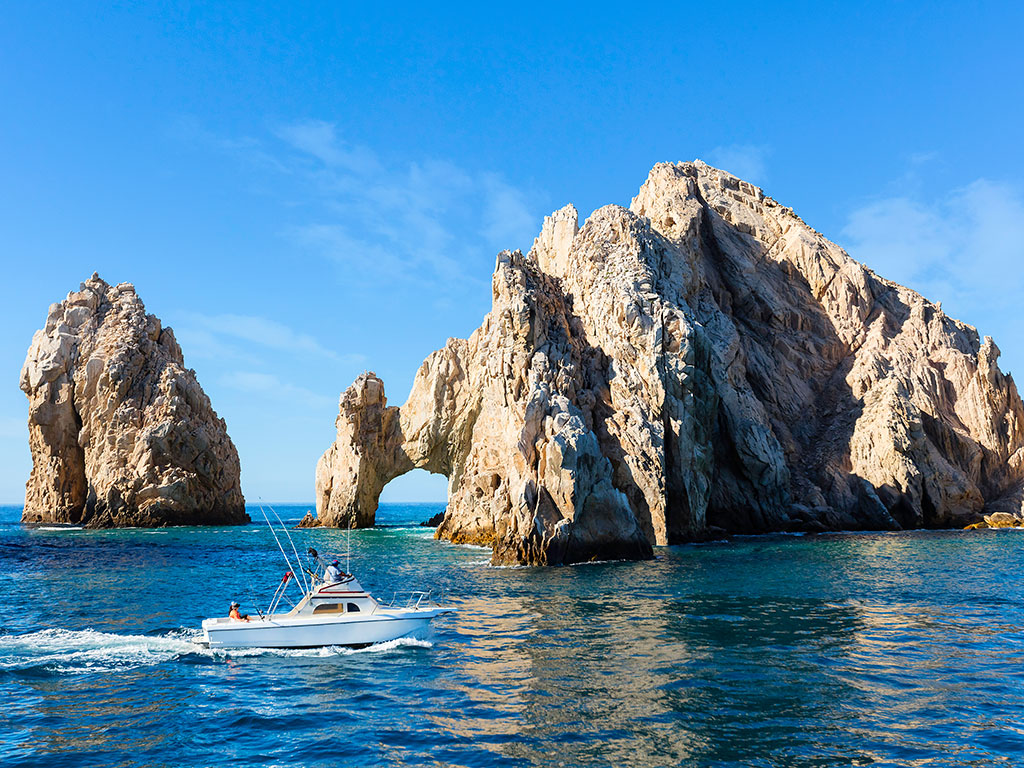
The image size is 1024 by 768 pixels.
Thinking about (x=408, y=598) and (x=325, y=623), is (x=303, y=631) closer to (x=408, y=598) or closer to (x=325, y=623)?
(x=325, y=623)

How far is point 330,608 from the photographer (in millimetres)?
23953

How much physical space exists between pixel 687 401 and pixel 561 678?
44.4m

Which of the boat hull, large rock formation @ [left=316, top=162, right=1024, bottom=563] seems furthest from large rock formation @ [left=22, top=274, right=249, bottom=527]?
the boat hull

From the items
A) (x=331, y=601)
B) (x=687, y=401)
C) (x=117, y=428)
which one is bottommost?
(x=331, y=601)

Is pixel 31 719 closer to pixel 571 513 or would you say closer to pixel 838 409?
pixel 571 513

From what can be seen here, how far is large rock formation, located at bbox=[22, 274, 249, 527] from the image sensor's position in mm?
91250

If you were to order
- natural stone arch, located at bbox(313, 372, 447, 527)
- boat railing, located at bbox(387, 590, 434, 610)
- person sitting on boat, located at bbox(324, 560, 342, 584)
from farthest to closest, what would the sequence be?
natural stone arch, located at bbox(313, 372, 447, 527)
boat railing, located at bbox(387, 590, 434, 610)
person sitting on boat, located at bbox(324, 560, 342, 584)

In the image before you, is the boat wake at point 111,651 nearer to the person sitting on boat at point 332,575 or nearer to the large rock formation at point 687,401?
the person sitting on boat at point 332,575

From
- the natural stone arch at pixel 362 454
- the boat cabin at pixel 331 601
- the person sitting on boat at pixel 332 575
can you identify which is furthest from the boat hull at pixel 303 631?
the natural stone arch at pixel 362 454

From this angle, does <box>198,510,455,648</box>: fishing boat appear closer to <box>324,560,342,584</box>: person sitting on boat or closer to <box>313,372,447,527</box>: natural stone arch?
<box>324,560,342,584</box>: person sitting on boat

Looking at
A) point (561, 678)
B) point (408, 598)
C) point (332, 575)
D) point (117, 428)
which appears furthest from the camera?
point (117, 428)

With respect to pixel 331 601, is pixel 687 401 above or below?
above

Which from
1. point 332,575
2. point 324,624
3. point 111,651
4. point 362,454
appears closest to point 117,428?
point 362,454

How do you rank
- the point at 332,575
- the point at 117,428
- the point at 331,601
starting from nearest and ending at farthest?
the point at 331,601
the point at 332,575
the point at 117,428
